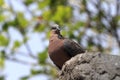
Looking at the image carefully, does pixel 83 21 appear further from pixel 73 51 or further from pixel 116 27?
pixel 73 51

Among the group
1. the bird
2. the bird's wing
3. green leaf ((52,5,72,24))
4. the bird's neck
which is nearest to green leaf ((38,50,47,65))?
green leaf ((52,5,72,24))

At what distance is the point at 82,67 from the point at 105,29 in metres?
5.91

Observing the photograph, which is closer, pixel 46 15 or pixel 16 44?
pixel 16 44

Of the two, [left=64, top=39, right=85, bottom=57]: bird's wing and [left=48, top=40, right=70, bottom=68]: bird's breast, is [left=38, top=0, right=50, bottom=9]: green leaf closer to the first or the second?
[left=48, top=40, right=70, bottom=68]: bird's breast

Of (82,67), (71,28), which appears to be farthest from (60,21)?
(82,67)

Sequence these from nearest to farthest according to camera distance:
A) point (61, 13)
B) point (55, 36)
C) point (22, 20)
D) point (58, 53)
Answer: point (58, 53), point (55, 36), point (61, 13), point (22, 20)

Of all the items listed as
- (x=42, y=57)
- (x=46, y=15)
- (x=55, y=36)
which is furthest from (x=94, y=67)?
(x=46, y=15)

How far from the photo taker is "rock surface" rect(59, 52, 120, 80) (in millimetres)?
5688

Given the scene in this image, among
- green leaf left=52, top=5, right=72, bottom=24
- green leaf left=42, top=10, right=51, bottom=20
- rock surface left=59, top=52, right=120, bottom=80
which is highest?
green leaf left=42, top=10, right=51, bottom=20

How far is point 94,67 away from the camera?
19.1ft

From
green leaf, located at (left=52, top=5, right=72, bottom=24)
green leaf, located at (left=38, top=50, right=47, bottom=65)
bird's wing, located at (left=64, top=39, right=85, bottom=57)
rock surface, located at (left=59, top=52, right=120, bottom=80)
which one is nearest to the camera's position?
rock surface, located at (left=59, top=52, right=120, bottom=80)

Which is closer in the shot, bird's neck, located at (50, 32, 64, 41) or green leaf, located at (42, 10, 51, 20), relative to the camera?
bird's neck, located at (50, 32, 64, 41)

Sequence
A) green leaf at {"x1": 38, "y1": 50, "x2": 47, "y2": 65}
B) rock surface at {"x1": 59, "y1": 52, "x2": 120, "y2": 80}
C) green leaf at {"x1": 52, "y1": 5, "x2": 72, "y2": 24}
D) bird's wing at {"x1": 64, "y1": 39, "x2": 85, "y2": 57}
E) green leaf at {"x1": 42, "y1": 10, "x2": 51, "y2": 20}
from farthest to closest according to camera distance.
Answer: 1. green leaf at {"x1": 42, "y1": 10, "x2": 51, "y2": 20}
2. green leaf at {"x1": 52, "y1": 5, "x2": 72, "y2": 24}
3. green leaf at {"x1": 38, "y1": 50, "x2": 47, "y2": 65}
4. bird's wing at {"x1": 64, "y1": 39, "x2": 85, "y2": 57}
5. rock surface at {"x1": 59, "y1": 52, "x2": 120, "y2": 80}

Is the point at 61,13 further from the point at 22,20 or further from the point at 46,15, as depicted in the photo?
the point at 22,20
